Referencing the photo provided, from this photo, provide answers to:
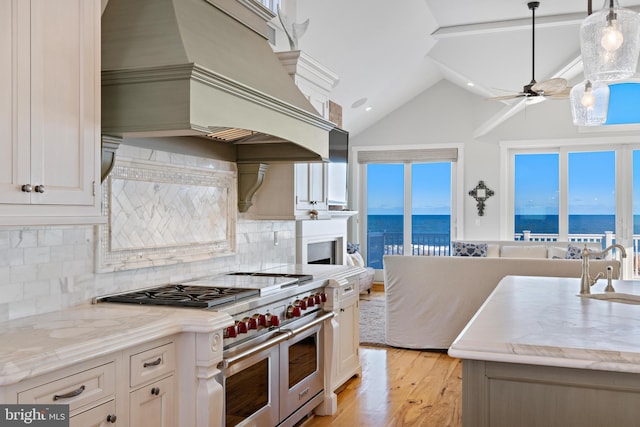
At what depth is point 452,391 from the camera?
13.6 feet

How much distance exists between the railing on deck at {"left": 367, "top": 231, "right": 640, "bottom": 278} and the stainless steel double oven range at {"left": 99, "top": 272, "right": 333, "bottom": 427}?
6.28 metres

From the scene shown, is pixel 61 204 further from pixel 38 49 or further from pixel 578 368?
pixel 578 368

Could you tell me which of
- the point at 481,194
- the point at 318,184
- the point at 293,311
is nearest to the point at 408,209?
the point at 481,194

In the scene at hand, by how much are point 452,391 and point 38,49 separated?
3464 mm

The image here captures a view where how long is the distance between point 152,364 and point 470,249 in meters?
6.49

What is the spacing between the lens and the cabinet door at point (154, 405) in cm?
202

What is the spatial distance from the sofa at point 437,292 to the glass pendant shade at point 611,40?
287 centimetres

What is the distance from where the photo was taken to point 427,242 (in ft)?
31.7

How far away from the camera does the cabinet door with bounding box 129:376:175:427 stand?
6.62 ft

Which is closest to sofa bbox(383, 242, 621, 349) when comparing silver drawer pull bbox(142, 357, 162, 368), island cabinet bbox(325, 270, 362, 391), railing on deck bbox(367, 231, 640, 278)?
island cabinet bbox(325, 270, 362, 391)

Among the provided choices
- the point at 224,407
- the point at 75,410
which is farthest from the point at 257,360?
the point at 75,410

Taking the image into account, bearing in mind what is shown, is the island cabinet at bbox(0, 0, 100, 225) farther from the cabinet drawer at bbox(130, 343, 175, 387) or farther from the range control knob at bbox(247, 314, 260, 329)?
the range control knob at bbox(247, 314, 260, 329)

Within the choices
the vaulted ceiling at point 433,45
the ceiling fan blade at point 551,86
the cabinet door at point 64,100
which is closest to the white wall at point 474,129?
the vaulted ceiling at point 433,45

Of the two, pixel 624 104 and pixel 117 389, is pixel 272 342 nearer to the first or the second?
pixel 117 389
